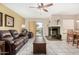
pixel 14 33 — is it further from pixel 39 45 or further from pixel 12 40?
pixel 39 45

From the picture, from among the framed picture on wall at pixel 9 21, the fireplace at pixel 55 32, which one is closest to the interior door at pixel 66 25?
the fireplace at pixel 55 32

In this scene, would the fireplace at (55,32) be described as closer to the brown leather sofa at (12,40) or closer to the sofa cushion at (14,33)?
the brown leather sofa at (12,40)

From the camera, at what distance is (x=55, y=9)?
3.66m

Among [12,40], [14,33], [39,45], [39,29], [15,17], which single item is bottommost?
[39,45]

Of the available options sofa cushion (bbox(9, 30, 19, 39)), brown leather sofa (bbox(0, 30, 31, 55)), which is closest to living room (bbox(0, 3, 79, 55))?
brown leather sofa (bbox(0, 30, 31, 55))

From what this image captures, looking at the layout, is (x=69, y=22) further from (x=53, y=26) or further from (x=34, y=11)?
(x=34, y=11)

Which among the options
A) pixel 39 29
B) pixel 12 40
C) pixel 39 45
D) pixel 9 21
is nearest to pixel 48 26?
pixel 39 29

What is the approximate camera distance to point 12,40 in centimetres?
401

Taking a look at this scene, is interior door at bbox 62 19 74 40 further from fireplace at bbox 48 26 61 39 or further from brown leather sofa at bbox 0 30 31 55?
brown leather sofa at bbox 0 30 31 55

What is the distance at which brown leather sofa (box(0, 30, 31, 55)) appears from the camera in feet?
11.6

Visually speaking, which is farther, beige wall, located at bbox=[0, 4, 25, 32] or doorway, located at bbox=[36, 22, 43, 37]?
beige wall, located at bbox=[0, 4, 25, 32]

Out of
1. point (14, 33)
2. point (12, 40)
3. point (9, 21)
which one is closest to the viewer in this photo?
point (12, 40)

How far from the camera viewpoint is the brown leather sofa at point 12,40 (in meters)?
3.53

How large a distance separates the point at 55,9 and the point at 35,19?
25.6 inches
